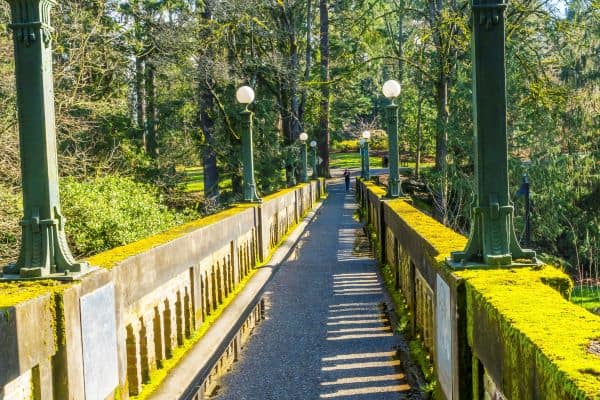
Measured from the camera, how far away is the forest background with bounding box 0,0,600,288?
15.1 m

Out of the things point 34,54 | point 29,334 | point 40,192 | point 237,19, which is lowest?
point 29,334

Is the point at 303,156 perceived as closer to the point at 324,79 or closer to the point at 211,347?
the point at 324,79

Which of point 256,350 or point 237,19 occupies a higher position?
point 237,19

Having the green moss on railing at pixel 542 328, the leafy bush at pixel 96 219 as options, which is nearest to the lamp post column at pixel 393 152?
the leafy bush at pixel 96 219

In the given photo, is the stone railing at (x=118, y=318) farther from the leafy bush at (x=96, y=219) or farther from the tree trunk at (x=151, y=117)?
the tree trunk at (x=151, y=117)

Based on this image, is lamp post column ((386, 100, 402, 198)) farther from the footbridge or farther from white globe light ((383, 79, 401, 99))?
the footbridge

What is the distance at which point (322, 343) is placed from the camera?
23.4 feet

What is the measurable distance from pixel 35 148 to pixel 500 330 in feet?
10.8

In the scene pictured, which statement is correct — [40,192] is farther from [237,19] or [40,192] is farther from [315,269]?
[237,19]

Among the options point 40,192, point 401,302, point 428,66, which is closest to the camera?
point 40,192

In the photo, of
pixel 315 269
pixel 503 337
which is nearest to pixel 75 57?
pixel 315 269

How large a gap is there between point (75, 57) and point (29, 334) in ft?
42.0

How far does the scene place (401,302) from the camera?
8.50m

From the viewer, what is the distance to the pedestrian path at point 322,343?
577cm
